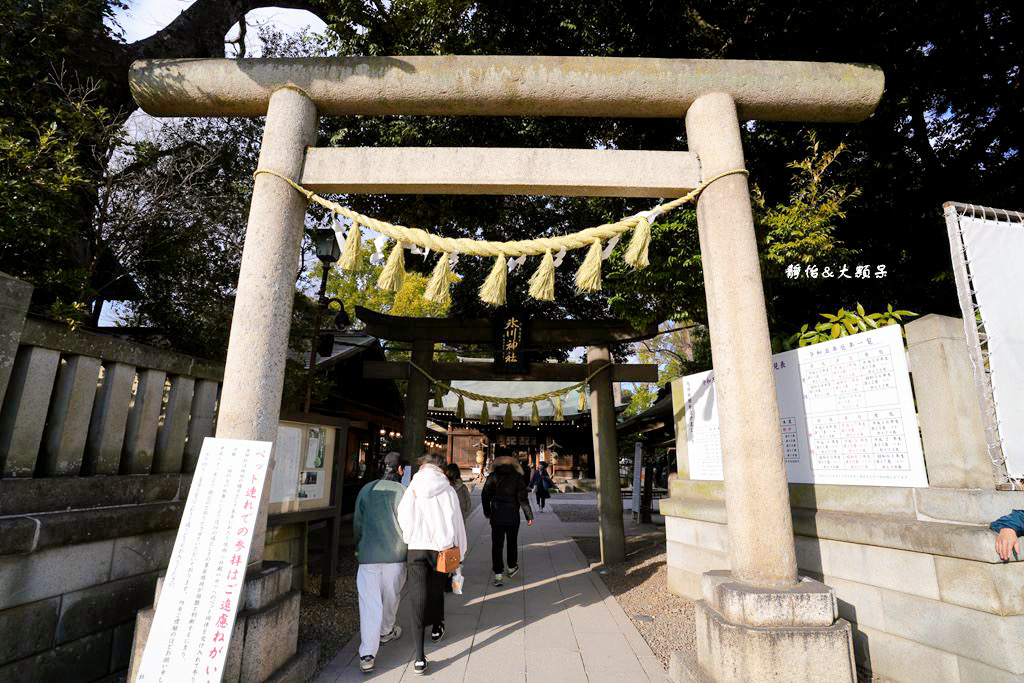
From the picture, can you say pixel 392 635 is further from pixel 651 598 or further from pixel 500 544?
pixel 651 598

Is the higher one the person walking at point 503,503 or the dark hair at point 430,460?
the dark hair at point 430,460

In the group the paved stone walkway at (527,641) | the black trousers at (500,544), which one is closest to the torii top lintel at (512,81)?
the paved stone walkway at (527,641)

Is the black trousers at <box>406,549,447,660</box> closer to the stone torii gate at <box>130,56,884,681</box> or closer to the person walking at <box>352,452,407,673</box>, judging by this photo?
the person walking at <box>352,452,407,673</box>

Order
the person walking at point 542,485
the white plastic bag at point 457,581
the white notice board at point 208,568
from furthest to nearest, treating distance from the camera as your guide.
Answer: the person walking at point 542,485
the white plastic bag at point 457,581
the white notice board at point 208,568

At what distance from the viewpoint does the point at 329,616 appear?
5355 mm

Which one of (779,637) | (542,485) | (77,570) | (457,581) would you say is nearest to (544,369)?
(457,581)

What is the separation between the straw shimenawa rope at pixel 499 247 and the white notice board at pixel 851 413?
5.97 feet

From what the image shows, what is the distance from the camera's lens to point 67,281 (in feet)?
14.0

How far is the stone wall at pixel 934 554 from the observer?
3014mm

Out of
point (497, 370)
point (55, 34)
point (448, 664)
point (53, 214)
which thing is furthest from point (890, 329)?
point (55, 34)

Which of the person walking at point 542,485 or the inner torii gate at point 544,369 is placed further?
the person walking at point 542,485

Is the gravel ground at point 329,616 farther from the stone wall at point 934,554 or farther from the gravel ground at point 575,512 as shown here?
the gravel ground at point 575,512

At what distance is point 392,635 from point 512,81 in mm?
5391

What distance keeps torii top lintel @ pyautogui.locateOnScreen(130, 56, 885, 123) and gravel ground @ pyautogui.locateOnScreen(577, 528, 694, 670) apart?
4912 millimetres
